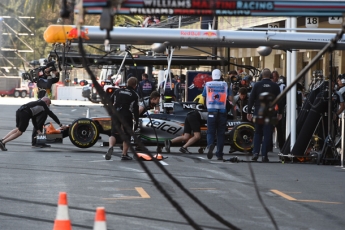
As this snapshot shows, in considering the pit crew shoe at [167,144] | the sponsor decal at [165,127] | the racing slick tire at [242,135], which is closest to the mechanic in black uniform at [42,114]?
the sponsor decal at [165,127]

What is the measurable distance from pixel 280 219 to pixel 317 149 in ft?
24.9

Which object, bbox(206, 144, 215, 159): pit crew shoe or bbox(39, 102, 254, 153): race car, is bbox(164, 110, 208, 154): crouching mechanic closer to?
Answer: bbox(39, 102, 254, 153): race car

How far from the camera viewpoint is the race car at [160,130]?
18641mm

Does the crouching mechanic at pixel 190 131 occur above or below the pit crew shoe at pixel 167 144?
above

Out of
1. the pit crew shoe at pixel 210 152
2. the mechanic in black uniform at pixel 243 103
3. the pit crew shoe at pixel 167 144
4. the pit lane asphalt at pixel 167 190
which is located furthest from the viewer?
the mechanic in black uniform at pixel 243 103

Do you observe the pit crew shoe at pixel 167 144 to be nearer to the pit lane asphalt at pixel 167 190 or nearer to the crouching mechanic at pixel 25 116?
the pit lane asphalt at pixel 167 190

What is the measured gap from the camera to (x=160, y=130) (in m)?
19.0

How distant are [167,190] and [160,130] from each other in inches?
263

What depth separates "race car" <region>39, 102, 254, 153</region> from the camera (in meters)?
18.6

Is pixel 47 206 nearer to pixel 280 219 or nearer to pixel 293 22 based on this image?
pixel 280 219

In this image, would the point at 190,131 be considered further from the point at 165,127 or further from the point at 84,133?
the point at 84,133

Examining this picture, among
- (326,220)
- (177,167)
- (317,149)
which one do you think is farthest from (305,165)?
(326,220)

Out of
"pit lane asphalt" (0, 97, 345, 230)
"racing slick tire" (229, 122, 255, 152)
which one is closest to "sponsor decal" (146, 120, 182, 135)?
"pit lane asphalt" (0, 97, 345, 230)

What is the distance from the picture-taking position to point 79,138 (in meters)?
19.6
